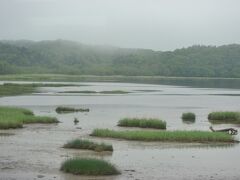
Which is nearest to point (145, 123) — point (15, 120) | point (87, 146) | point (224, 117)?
point (15, 120)

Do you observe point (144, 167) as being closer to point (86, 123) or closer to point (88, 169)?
point (88, 169)

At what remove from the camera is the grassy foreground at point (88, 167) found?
22.5 metres

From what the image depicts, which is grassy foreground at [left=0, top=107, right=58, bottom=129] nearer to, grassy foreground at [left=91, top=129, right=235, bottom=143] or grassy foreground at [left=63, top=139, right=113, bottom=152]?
grassy foreground at [left=91, top=129, right=235, bottom=143]

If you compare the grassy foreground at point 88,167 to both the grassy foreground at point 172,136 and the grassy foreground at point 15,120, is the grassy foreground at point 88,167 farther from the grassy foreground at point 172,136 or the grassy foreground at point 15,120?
the grassy foreground at point 15,120

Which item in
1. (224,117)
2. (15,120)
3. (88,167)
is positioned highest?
(88,167)

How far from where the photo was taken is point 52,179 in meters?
21.3

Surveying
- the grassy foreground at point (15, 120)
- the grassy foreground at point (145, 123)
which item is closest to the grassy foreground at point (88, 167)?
the grassy foreground at point (15, 120)

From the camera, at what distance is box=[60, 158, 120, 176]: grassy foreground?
2245 cm

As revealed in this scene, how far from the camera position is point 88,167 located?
2255cm

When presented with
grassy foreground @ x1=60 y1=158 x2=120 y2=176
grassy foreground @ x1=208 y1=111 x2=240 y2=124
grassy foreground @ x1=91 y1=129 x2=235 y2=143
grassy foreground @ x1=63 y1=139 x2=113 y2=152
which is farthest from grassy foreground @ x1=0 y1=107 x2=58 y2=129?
grassy foreground @ x1=208 y1=111 x2=240 y2=124

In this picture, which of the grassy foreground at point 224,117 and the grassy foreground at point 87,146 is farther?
the grassy foreground at point 224,117

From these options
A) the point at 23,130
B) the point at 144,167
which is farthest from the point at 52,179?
the point at 23,130

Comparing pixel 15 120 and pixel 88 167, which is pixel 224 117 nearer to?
pixel 15 120

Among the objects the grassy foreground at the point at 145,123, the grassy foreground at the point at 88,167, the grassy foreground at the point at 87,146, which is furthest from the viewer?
the grassy foreground at the point at 145,123
